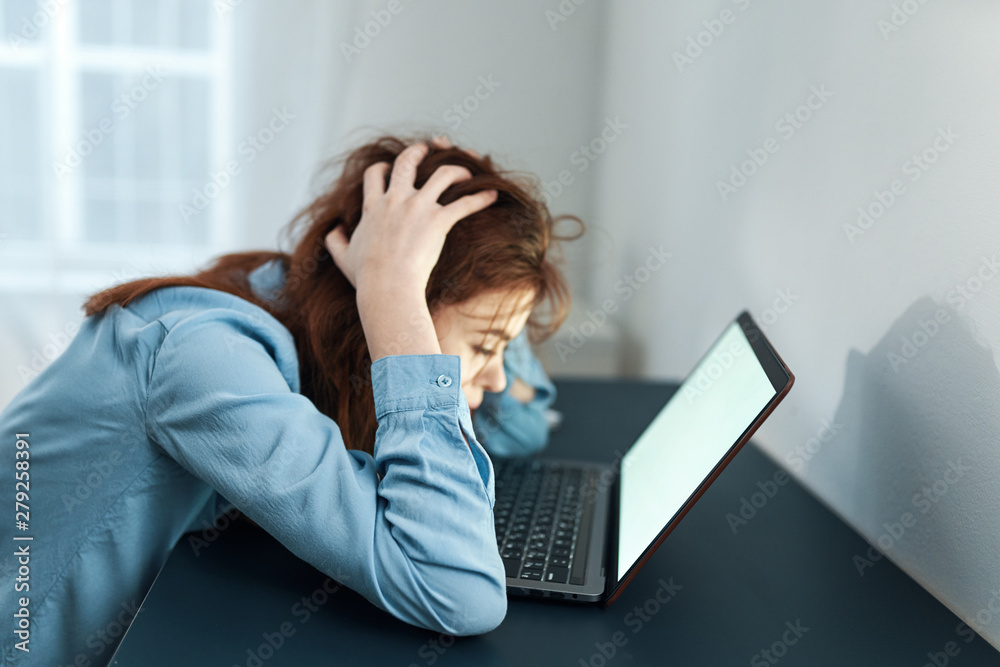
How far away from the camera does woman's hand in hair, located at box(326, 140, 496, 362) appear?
751 mm

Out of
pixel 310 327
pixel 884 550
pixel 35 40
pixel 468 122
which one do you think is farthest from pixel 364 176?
pixel 35 40

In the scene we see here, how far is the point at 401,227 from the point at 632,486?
40cm

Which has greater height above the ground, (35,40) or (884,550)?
(884,550)

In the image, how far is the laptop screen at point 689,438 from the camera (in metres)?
0.66

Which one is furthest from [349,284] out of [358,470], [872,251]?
[872,251]

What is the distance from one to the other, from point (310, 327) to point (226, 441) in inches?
8.6

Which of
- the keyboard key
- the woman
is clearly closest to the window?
the woman

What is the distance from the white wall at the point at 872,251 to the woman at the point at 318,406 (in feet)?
1.15

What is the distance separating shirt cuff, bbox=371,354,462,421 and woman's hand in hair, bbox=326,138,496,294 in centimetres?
10

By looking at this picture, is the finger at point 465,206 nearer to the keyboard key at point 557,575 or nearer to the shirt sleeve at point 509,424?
the shirt sleeve at point 509,424

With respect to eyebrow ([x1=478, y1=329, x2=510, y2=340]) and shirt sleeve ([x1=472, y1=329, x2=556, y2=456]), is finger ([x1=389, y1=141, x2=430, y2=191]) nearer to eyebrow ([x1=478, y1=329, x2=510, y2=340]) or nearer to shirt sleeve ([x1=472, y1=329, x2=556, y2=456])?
eyebrow ([x1=478, y1=329, x2=510, y2=340])

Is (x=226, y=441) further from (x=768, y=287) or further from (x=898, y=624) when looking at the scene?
(x=768, y=287)

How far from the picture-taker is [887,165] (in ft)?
2.62

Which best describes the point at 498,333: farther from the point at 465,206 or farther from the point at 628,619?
the point at 628,619
